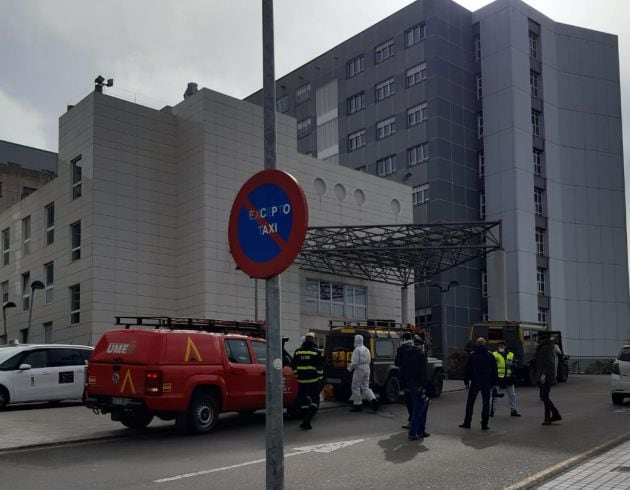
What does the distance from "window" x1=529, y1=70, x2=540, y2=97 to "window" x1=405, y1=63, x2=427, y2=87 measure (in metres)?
7.36

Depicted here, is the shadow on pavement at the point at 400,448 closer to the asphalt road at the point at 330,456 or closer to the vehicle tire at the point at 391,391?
the asphalt road at the point at 330,456

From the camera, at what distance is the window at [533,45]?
179ft

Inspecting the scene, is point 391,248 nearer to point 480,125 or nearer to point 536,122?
point 480,125

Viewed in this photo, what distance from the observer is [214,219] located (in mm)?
33531

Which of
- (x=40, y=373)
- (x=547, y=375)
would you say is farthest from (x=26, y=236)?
(x=547, y=375)

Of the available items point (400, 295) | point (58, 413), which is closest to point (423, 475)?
point (58, 413)

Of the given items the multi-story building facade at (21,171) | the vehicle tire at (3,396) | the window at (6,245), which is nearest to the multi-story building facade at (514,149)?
the window at (6,245)

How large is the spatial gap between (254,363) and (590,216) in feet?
147

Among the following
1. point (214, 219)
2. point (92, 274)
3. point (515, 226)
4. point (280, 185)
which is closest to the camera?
point (280, 185)

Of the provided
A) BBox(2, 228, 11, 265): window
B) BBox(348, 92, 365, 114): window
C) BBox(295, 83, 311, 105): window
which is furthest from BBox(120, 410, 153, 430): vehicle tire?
BBox(295, 83, 311, 105): window

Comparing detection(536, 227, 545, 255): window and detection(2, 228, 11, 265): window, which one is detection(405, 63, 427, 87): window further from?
detection(2, 228, 11, 265): window

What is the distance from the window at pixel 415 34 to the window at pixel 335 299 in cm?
2165

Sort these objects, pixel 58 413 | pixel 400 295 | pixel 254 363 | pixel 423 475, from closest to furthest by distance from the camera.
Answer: pixel 423 475 → pixel 254 363 → pixel 58 413 → pixel 400 295

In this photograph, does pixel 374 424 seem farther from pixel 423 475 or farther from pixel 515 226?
pixel 515 226
